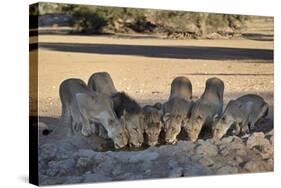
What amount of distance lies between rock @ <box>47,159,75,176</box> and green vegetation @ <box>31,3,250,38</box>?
1623 millimetres

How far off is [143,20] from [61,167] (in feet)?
7.13

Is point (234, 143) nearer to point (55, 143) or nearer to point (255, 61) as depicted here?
point (255, 61)

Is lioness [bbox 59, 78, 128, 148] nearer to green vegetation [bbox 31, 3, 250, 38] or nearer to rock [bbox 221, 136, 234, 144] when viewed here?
green vegetation [bbox 31, 3, 250, 38]

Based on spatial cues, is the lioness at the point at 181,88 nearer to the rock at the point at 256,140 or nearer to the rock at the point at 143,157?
the rock at the point at 143,157

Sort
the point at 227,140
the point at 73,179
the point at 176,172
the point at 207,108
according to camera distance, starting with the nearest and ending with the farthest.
→ the point at 73,179, the point at 176,172, the point at 207,108, the point at 227,140

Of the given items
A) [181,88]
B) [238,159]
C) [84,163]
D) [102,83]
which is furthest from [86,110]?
[238,159]

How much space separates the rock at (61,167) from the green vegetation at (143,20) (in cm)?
162

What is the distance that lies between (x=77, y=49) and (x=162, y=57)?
1180 mm

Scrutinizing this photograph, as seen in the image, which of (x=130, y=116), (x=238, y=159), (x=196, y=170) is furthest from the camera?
(x=238, y=159)

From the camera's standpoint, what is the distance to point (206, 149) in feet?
33.1

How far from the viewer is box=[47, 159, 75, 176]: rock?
910 cm

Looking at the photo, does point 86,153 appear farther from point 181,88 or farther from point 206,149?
point 206,149

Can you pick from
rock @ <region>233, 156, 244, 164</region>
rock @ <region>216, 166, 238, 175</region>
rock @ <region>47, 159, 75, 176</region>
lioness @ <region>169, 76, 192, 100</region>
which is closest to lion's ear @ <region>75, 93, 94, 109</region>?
rock @ <region>47, 159, 75, 176</region>

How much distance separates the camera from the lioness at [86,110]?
364 inches
